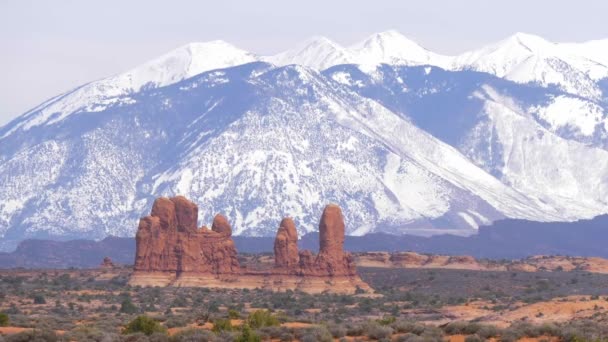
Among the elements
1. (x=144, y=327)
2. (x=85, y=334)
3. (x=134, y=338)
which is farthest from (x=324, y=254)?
(x=134, y=338)

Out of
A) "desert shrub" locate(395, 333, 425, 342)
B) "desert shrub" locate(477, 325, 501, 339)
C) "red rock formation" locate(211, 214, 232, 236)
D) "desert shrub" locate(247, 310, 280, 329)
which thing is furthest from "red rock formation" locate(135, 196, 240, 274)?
"desert shrub" locate(395, 333, 425, 342)

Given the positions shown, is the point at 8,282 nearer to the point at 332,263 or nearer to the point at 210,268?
the point at 210,268

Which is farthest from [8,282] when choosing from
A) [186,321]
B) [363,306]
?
[186,321]

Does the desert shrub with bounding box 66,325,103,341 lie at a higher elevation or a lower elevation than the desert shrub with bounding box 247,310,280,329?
lower

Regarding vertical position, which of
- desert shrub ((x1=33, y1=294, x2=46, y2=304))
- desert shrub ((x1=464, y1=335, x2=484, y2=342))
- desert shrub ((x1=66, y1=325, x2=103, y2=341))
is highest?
desert shrub ((x1=33, y1=294, x2=46, y2=304))

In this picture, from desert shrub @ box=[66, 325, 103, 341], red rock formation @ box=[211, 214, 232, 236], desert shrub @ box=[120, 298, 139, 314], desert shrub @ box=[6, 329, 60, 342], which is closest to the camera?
desert shrub @ box=[6, 329, 60, 342]

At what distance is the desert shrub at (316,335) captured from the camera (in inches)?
2785

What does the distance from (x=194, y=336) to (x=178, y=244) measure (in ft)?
273

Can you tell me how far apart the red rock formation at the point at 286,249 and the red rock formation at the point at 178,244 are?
395 centimetres

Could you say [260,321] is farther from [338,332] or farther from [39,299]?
[39,299]

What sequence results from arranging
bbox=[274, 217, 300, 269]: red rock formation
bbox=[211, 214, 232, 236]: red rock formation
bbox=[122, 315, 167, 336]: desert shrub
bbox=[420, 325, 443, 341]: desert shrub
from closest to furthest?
1. bbox=[420, 325, 443, 341]: desert shrub
2. bbox=[122, 315, 167, 336]: desert shrub
3. bbox=[274, 217, 300, 269]: red rock formation
4. bbox=[211, 214, 232, 236]: red rock formation

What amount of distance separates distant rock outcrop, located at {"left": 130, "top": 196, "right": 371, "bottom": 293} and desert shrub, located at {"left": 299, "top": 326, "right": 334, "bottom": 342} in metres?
79.3

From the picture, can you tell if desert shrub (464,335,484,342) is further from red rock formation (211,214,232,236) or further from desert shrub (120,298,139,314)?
red rock formation (211,214,232,236)

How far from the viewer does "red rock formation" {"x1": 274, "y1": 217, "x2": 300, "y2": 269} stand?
15562cm
